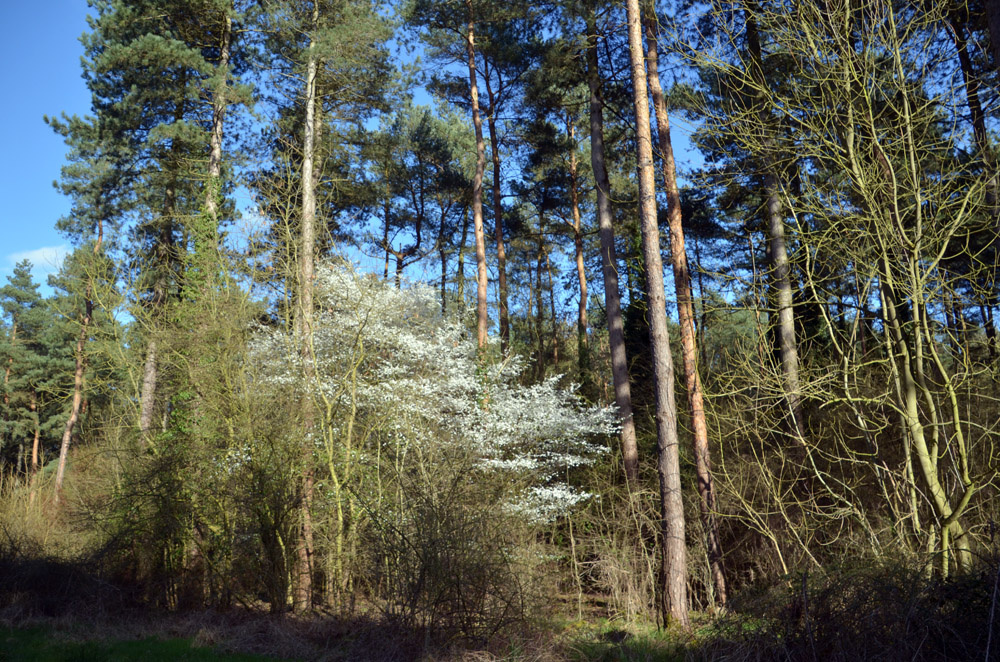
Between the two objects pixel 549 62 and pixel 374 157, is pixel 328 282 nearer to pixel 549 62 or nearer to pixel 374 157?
pixel 549 62

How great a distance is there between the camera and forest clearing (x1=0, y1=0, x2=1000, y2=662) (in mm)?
6680

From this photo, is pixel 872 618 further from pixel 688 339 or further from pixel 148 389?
pixel 148 389

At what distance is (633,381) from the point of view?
16.6 m

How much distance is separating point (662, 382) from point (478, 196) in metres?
9.83

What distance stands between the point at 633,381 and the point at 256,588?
9651 mm

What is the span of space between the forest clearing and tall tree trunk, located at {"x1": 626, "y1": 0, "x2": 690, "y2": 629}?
48 mm

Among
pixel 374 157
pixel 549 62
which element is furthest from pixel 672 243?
pixel 374 157

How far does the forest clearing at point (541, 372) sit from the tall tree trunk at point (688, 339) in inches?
3.3

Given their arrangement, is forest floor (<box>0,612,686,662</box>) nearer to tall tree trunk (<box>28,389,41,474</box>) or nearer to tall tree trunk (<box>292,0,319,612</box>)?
tall tree trunk (<box>292,0,319,612</box>)

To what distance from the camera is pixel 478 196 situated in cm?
1778

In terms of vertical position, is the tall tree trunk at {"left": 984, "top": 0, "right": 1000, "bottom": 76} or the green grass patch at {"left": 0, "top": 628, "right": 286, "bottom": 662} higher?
the tall tree trunk at {"left": 984, "top": 0, "right": 1000, "bottom": 76}

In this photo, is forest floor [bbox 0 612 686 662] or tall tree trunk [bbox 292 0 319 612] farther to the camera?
tall tree trunk [bbox 292 0 319 612]

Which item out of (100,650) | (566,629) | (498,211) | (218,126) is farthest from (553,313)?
(100,650)

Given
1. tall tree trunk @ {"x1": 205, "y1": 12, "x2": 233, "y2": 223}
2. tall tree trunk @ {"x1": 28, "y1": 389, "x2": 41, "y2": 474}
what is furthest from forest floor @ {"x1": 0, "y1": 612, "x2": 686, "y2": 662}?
tall tree trunk @ {"x1": 28, "y1": 389, "x2": 41, "y2": 474}
